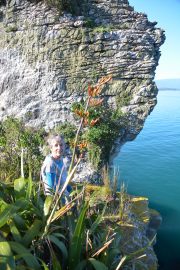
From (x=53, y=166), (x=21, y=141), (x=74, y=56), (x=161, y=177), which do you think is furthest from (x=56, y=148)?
(x=161, y=177)

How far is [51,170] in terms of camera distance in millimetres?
3521

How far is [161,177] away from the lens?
51.5 feet

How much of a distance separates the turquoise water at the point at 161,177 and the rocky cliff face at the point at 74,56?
323 cm

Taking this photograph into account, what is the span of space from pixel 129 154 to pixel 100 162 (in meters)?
11.4

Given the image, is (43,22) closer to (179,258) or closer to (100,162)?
(100,162)

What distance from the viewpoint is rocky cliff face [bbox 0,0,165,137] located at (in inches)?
370

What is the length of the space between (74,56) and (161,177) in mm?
8929

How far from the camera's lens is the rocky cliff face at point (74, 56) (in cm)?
939

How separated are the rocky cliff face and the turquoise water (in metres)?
3.23

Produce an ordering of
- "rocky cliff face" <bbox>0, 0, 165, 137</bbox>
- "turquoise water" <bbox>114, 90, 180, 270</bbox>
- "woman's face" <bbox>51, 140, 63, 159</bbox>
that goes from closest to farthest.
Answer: "woman's face" <bbox>51, 140, 63, 159</bbox> < "turquoise water" <bbox>114, 90, 180, 270</bbox> < "rocky cliff face" <bbox>0, 0, 165, 137</bbox>

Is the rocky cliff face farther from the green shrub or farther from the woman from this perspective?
the woman

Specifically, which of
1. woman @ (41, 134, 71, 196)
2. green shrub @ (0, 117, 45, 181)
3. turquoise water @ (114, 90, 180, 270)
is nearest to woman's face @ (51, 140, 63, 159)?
woman @ (41, 134, 71, 196)

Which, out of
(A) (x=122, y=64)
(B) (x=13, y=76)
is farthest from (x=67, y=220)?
(B) (x=13, y=76)

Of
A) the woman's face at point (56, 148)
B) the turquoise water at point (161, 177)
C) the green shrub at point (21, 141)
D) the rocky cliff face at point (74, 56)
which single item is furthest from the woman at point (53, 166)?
the rocky cliff face at point (74, 56)
